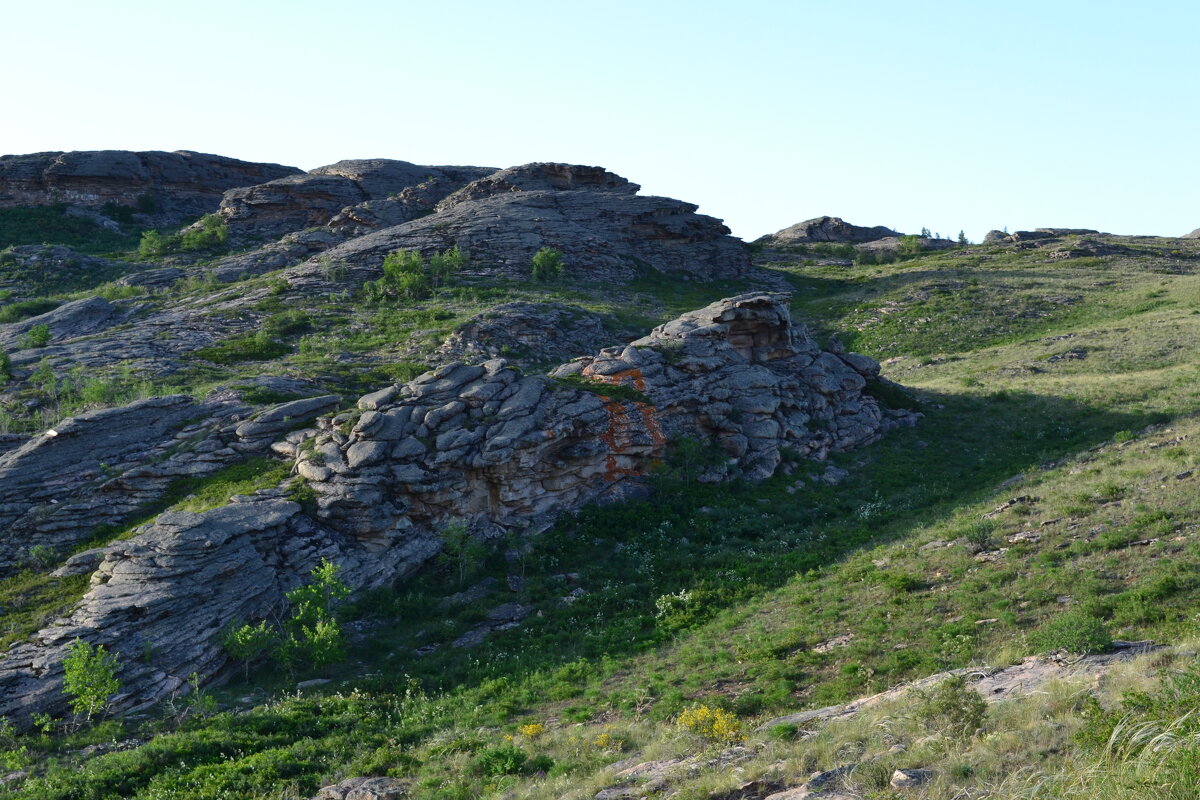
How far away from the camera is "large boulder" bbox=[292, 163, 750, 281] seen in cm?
6166

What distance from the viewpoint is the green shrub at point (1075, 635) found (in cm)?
1423

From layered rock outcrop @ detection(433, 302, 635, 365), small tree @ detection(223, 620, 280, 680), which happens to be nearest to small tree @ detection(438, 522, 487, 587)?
small tree @ detection(223, 620, 280, 680)

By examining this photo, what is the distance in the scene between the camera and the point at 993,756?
10.3 meters

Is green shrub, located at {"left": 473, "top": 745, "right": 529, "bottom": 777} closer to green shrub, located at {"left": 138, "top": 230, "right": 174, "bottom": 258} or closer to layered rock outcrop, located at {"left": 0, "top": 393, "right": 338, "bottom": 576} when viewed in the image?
layered rock outcrop, located at {"left": 0, "top": 393, "right": 338, "bottom": 576}

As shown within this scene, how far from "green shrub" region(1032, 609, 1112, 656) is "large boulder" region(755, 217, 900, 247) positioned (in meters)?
91.7

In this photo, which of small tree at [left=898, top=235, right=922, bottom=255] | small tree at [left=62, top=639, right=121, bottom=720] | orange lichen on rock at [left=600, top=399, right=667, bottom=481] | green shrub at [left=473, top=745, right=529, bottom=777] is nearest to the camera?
green shrub at [left=473, top=745, right=529, bottom=777]

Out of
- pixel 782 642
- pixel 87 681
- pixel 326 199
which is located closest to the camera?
pixel 87 681

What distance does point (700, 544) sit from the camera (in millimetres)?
27062

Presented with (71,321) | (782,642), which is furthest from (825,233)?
(782,642)

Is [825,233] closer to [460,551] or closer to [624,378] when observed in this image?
[624,378]

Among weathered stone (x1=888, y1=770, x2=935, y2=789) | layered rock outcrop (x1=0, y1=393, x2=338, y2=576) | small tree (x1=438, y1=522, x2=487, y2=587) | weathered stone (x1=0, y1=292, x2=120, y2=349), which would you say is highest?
weathered stone (x1=0, y1=292, x2=120, y2=349)

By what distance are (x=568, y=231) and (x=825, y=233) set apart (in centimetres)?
5252

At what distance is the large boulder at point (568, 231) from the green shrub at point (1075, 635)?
1905 inches

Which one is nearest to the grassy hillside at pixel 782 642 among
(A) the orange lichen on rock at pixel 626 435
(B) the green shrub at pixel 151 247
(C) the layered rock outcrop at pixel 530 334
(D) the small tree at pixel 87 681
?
(D) the small tree at pixel 87 681
